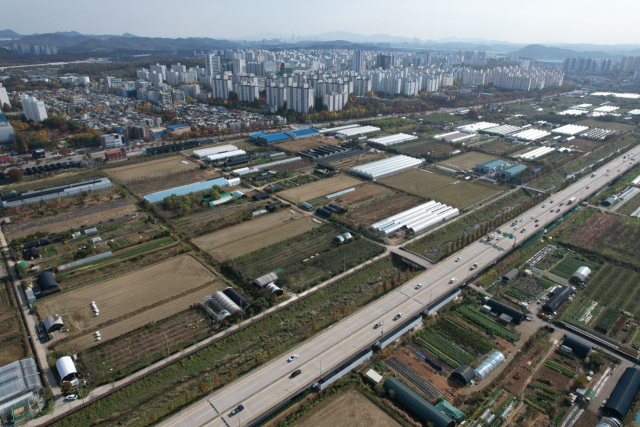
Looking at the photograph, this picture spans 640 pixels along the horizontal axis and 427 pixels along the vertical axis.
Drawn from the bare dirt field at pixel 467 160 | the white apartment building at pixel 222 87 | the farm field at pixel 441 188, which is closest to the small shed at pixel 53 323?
the farm field at pixel 441 188

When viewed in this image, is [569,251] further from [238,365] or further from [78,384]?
[78,384]

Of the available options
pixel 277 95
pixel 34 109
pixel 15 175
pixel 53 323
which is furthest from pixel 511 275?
pixel 34 109

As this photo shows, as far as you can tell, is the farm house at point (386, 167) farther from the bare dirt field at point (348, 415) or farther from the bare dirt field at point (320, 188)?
the bare dirt field at point (348, 415)

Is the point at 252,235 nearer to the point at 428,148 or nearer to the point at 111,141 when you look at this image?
the point at 111,141

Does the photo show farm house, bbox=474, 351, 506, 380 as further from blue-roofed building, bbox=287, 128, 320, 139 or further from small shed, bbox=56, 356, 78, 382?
blue-roofed building, bbox=287, 128, 320, 139

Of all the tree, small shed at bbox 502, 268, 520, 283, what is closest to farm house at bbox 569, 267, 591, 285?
small shed at bbox 502, 268, 520, 283
